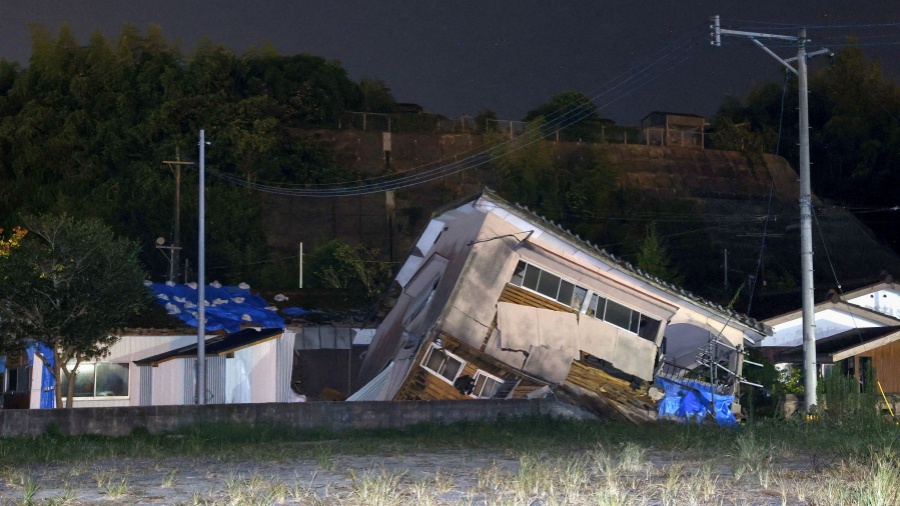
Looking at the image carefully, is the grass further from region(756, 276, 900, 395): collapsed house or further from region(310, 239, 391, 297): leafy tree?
region(310, 239, 391, 297): leafy tree

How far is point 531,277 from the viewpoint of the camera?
25.2 meters

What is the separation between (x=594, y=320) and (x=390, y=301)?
8.18 meters

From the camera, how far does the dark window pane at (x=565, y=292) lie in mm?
25367

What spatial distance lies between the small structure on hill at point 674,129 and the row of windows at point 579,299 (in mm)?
43806

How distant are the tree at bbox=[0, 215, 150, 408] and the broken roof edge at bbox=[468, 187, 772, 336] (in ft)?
27.9

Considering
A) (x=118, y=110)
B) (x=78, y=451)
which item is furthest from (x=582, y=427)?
(x=118, y=110)

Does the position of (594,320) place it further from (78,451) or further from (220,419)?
(78,451)

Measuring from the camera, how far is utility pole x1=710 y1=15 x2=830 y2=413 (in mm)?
21328

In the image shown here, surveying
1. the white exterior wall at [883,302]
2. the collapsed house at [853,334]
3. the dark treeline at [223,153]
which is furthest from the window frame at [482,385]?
the dark treeline at [223,153]

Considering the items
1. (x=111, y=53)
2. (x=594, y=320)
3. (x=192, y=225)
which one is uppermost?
(x=111, y=53)

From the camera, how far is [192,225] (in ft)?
172

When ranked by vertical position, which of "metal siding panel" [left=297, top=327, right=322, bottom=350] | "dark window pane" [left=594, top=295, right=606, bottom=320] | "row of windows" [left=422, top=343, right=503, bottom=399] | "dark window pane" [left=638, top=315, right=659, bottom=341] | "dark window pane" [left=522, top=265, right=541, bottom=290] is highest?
"dark window pane" [left=522, top=265, right=541, bottom=290]

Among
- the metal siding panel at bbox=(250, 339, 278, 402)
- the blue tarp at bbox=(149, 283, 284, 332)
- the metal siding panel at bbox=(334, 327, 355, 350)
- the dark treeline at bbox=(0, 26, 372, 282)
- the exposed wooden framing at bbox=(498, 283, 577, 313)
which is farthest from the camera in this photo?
the dark treeline at bbox=(0, 26, 372, 282)

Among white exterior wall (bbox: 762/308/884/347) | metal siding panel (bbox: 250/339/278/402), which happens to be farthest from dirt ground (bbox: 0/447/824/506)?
white exterior wall (bbox: 762/308/884/347)
